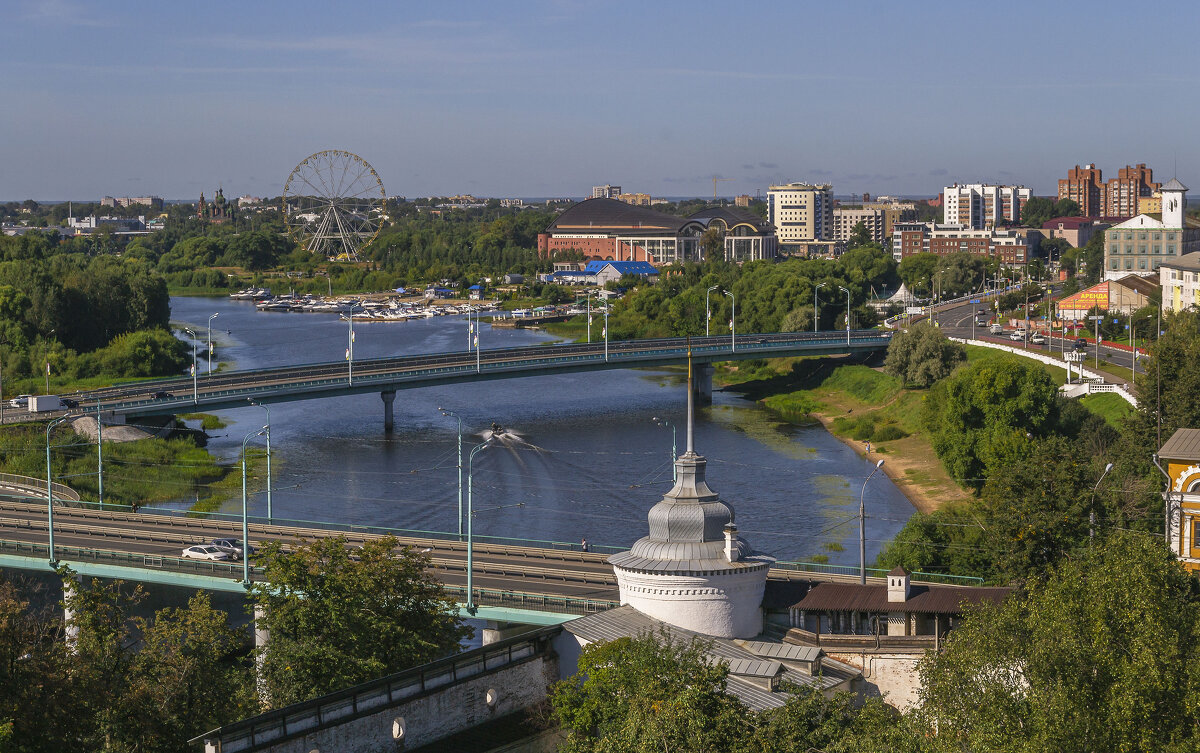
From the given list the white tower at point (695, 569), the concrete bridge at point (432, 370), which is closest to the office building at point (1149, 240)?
the concrete bridge at point (432, 370)

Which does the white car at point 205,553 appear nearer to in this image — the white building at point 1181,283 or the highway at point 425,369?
the highway at point 425,369

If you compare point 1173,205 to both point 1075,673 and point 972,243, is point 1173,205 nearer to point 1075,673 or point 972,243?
point 972,243

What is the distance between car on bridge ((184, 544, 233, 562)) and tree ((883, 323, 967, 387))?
41.7 meters

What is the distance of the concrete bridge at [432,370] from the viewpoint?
5872 centimetres

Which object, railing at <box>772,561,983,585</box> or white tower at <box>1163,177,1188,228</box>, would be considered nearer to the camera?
railing at <box>772,561,983,585</box>

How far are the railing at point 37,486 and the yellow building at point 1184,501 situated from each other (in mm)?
29505

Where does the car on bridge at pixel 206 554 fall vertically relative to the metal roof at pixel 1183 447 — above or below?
below

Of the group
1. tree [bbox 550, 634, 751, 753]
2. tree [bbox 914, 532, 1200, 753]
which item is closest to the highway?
tree [bbox 550, 634, 751, 753]

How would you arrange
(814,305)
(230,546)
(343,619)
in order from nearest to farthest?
(343,619) → (230,546) → (814,305)

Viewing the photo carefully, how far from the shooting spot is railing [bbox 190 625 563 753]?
19828 millimetres

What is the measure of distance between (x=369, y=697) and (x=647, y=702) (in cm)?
438

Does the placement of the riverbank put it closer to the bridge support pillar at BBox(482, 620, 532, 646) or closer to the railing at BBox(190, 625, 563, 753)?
the bridge support pillar at BBox(482, 620, 532, 646)

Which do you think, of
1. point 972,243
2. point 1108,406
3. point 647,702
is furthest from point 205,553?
point 972,243

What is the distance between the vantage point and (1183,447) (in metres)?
33.0
